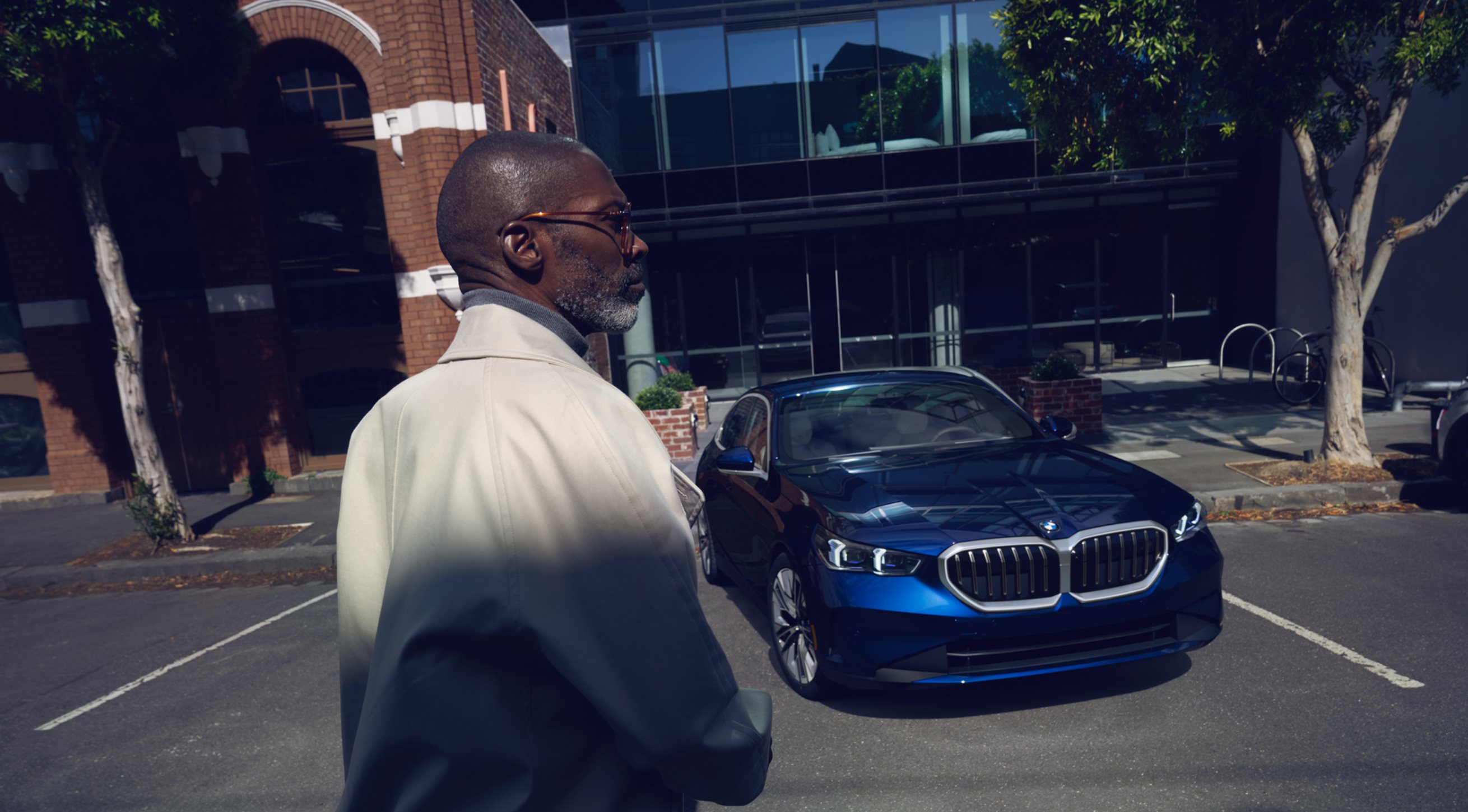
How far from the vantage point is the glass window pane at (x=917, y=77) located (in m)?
15.5

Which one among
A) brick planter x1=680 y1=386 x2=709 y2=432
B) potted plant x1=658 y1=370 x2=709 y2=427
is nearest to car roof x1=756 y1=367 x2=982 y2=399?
potted plant x1=658 y1=370 x2=709 y2=427

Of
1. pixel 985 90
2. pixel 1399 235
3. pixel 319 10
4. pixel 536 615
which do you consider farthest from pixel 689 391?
pixel 536 615

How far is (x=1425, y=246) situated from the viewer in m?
12.3

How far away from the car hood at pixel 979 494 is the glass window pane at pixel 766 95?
11957 millimetres

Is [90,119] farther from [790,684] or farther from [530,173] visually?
[530,173]

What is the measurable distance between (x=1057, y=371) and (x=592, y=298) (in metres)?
10.5

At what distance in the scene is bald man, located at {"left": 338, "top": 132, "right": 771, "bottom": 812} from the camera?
987 millimetres

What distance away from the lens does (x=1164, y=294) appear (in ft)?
53.9

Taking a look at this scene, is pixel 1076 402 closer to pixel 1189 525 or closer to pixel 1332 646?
pixel 1332 646

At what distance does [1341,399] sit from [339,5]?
1210 centimetres

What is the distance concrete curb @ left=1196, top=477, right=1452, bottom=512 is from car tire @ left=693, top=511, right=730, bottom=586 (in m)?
4.49

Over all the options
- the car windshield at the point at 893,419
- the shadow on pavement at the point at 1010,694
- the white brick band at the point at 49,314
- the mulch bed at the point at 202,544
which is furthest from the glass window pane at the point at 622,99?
the shadow on pavement at the point at 1010,694

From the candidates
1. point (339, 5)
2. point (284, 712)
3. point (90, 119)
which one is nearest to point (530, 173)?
point (284, 712)

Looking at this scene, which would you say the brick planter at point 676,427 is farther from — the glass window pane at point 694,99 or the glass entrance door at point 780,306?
the glass window pane at point 694,99
